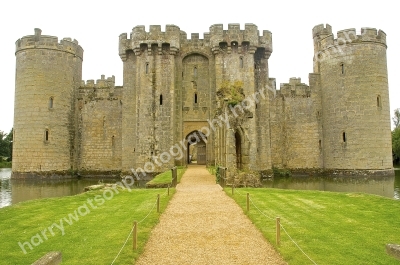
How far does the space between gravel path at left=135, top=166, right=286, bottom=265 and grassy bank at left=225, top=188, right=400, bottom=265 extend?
0.36 meters

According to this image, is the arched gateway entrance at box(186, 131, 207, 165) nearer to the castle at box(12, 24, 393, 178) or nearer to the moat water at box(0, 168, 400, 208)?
the castle at box(12, 24, 393, 178)

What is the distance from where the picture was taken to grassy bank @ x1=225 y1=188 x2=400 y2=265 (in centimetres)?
664

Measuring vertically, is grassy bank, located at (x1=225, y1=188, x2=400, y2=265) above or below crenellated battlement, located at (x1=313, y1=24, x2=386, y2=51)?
below

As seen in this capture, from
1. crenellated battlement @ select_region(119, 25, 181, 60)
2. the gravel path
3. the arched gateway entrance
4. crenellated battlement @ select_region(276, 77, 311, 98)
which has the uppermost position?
crenellated battlement @ select_region(119, 25, 181, 60)

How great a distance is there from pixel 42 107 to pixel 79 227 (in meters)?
20.9

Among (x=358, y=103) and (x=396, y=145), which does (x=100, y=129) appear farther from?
(x=396, y=145)

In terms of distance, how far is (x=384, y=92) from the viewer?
2712 centimetres

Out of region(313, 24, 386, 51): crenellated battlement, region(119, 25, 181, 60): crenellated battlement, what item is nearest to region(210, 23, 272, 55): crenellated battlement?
region(119, 25, 181, 60): crenellated battlement

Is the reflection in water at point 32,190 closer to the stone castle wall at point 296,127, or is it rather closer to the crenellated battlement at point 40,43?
the crenellated battlement at point 40,43

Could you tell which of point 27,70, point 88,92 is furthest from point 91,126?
point 27,70

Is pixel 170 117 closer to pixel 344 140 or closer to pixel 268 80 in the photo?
pixel 268 80

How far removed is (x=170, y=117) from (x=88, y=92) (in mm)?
8527

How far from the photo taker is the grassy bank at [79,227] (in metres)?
6.88

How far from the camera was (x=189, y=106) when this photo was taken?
2823cm
